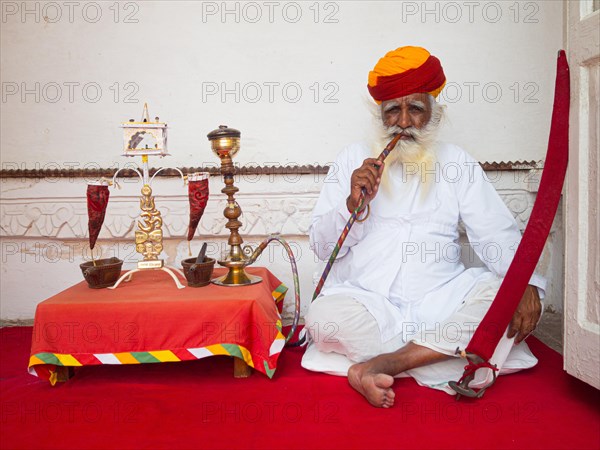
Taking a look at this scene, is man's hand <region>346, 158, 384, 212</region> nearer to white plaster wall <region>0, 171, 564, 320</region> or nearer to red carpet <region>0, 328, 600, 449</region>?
red carpet <region>0, 328, 600, 449</region>

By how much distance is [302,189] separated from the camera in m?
3.52

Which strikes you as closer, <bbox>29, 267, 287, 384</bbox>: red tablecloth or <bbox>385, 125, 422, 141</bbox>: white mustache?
<bbox>29, 267, 287, 384</bbox>: red tablecloth

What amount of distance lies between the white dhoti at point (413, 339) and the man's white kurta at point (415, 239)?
105mm

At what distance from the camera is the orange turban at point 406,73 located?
2.68 metres

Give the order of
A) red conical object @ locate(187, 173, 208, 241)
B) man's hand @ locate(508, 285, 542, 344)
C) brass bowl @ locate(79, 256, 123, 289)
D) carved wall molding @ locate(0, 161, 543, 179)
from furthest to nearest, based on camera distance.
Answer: carved wall molding @ locate(0, 161, 543, 179)
red conical object @ locate(187, 173, 208, 241)
brass bowl @ locate(79, 256, 123, 289)
man's hand @ locate(508, 285, 542, 344)

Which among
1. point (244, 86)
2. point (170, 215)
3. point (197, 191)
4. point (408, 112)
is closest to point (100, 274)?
point (197, 191)

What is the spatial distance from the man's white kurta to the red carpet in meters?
0.41

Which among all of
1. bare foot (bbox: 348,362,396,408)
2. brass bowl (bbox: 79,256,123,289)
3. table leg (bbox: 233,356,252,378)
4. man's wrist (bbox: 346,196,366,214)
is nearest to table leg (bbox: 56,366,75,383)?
brass bowl (bbox: 79,256,123,289)

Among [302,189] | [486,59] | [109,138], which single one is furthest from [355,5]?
[109,138]

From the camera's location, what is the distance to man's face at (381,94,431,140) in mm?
2736

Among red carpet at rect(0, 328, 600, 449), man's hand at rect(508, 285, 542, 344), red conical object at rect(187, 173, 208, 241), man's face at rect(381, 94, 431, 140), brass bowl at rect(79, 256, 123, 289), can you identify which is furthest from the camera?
man's face at rect(381, 94, 431, 140)

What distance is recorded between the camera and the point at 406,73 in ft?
8.78

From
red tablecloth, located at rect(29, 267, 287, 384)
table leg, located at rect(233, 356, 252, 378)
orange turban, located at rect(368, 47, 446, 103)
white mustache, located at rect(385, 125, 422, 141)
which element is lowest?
table leg, located at rect(233, 356, 252, 378)

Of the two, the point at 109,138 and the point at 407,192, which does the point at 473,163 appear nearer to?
the point at 407,192
